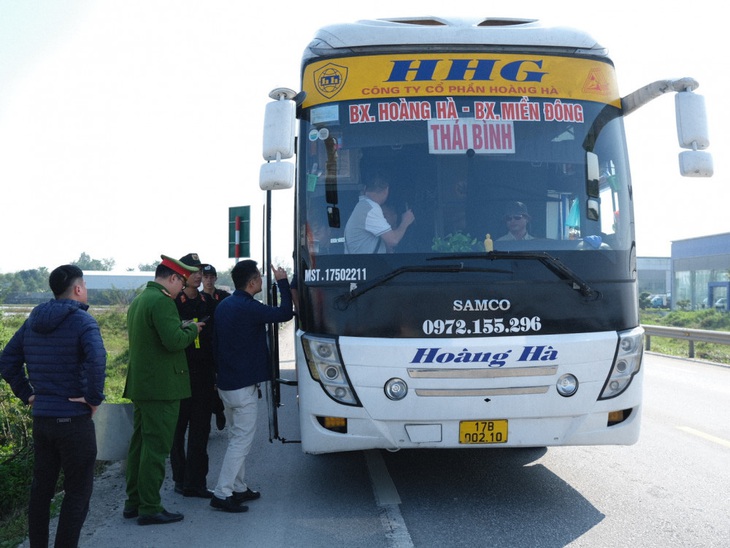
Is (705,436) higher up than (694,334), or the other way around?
(694,334)

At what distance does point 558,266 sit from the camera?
17.5 feet

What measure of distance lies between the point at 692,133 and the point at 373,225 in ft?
8.57

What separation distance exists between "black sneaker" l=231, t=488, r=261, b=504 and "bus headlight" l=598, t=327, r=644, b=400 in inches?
109

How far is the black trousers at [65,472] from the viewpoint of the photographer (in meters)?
4.33

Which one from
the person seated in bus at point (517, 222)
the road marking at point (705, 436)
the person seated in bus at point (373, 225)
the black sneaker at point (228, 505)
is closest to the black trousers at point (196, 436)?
the black sneaker at point (228, 505)

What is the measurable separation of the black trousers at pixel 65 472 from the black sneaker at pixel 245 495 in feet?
5.07

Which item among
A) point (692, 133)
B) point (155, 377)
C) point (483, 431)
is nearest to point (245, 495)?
point (155, 377)

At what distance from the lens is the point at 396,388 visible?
5.26 m

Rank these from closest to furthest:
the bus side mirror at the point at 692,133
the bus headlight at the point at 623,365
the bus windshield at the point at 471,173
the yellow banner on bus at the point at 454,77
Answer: the bus headlight at the point at 623,365 < the bus windshield at the point at 471,173 < the yellow banner on bus at the point at 454,77 < the bus side mirror at the point at 692,133

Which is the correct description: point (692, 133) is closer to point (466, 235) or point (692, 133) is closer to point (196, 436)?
point (466, 235)

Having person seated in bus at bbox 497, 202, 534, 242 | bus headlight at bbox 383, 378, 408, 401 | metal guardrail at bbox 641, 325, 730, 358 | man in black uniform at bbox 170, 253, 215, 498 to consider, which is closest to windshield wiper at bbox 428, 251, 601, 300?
person seated in bus at bbox 497, 202, 534, 242

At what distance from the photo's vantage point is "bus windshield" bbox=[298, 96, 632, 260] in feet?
18.0

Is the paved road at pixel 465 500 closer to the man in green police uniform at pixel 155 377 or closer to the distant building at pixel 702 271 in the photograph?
the man in green police uniform at pixel 155 377

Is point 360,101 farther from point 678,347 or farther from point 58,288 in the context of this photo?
point 678,347
